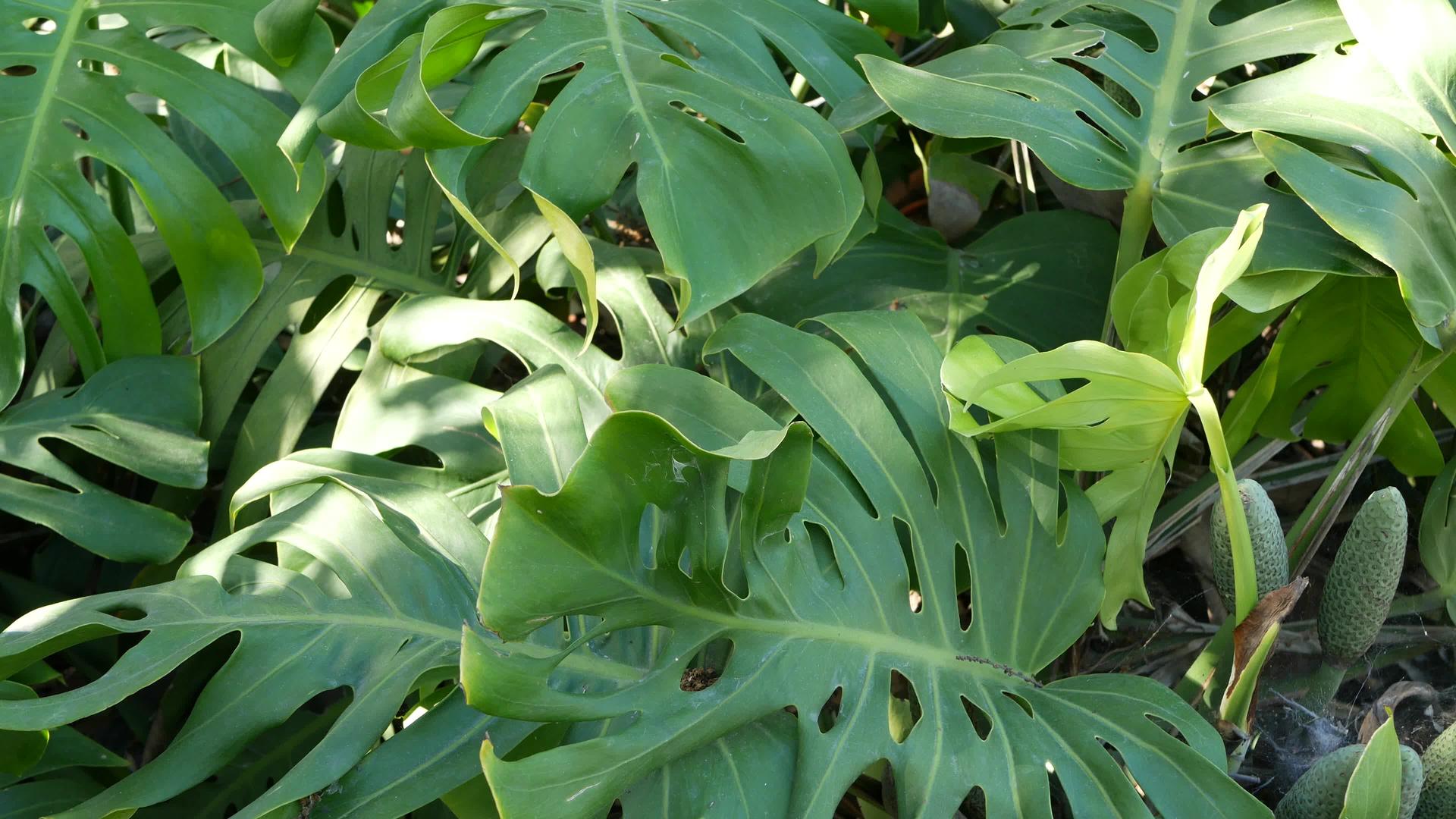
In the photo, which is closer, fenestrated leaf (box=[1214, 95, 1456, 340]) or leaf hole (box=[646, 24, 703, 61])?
fenestrated leaf (box=[1214, 95, 1456, 340])

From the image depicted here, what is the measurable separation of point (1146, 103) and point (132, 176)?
3.19ft

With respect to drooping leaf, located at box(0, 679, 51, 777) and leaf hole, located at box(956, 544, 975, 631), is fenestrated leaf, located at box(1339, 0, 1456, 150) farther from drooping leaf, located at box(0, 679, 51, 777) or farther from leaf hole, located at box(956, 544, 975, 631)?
drooping leaf, located at box(0, 679, 51, 777)

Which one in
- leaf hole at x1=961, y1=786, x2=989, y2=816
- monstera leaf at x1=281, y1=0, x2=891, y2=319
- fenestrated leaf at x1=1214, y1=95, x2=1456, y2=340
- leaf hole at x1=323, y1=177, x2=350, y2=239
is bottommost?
leaf hole at x1=961, y1=786, x2=989, y2=816

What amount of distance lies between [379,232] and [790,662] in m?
0.75

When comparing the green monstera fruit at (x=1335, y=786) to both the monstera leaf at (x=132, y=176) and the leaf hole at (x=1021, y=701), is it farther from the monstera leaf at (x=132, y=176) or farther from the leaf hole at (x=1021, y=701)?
the monstera leaf at (x=132, y=176)

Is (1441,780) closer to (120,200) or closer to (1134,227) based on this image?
(1134,227)

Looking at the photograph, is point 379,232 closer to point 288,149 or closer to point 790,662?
point 288,149

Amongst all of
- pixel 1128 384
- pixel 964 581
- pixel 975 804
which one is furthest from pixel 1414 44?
pixel 975 804

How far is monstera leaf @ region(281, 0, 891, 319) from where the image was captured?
2.48 feet

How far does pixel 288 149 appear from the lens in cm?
89

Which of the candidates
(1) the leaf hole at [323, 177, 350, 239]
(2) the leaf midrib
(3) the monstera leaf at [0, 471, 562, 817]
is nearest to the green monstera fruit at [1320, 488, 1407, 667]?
(3) the monstera leaf at [0, 471, 562, 817]

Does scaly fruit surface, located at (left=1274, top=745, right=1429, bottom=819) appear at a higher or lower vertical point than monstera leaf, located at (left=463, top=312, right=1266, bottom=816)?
lower

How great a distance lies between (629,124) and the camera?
82 cm

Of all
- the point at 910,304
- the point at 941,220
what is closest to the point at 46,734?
the point at 910,304
